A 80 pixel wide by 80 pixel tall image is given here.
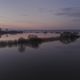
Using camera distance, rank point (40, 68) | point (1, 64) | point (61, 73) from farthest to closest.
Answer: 1. point (1, 64)
2. point (40, 68)
3. point (61, 73)

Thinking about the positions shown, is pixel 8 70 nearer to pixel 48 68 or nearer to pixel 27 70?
pixel 27 70

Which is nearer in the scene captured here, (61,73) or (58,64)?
(61,73)

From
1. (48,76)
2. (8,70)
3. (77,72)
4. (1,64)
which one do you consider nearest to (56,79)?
(48,76)

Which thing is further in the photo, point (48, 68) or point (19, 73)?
point (48, 68)

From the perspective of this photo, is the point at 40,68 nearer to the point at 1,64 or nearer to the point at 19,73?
the point at 19,73

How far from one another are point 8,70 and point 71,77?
19.4 feet

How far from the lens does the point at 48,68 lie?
64.6ft

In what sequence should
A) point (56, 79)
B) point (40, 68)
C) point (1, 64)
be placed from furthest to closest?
point (1, 64)
point (40, 68)
point (56, 79)

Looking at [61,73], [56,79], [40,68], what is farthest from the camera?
[40,68]

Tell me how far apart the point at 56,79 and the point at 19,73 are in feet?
11.7

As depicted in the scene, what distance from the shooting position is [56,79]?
16016 millimetres

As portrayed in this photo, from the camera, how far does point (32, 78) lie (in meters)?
16.4

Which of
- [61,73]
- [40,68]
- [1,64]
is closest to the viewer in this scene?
[61,73]

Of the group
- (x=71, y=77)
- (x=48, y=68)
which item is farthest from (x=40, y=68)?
(x=71, y=77)
